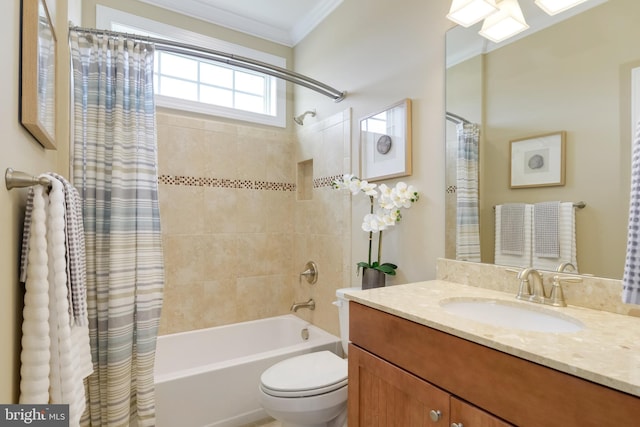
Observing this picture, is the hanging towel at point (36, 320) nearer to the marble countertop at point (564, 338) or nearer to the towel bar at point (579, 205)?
the marble countertop at point (564, 338)

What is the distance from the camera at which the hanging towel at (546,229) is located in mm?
1156

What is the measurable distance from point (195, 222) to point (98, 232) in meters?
0.84

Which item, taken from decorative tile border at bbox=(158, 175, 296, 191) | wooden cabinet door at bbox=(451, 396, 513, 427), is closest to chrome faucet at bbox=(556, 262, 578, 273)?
wooden cabinet door at bbox=(451, 396, 513, 427)

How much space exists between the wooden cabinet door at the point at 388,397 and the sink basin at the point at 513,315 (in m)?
0.28

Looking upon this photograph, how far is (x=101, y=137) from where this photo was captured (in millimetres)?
1598

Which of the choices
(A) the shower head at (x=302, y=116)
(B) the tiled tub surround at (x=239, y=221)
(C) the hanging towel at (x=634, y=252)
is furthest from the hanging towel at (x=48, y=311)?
(A) the shower head at (x=302, y=116)

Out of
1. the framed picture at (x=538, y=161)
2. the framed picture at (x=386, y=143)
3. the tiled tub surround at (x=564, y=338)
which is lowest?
the tiled tub surround at (x=564, y=338)

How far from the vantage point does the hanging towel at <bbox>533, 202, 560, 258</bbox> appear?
45.5 inches

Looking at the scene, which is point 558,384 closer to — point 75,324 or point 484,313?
point 484,313

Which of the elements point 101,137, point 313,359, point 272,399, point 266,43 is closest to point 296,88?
point 266,43

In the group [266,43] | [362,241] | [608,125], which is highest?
[266,43]

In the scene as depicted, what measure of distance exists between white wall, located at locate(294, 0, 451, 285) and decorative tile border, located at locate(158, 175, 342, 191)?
1.38 feet

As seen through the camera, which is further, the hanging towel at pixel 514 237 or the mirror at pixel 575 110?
the hanging towel at pixel 514 237

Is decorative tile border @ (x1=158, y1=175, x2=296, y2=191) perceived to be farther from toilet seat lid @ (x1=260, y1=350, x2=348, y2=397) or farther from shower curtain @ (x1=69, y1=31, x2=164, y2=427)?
toilet seat lid @ (x1=260, y1=350, x2=348, y2=397)
